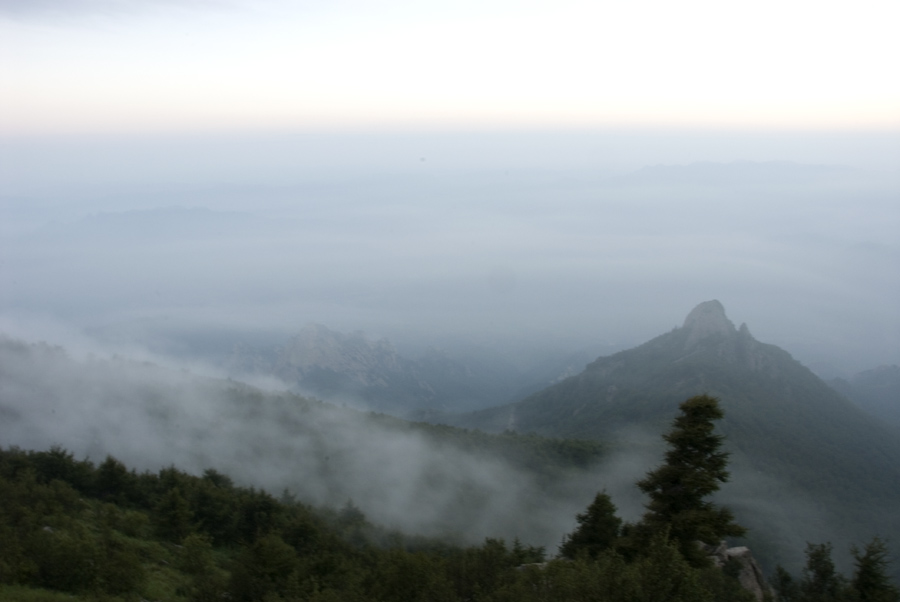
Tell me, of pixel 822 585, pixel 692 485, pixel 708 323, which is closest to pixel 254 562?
pixel 692 485

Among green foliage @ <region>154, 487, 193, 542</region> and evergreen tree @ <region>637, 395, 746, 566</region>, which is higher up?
evergreen tree @ <region>637, 395, 746, 566</region>

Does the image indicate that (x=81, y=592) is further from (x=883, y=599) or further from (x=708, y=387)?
(x=708, y=387)

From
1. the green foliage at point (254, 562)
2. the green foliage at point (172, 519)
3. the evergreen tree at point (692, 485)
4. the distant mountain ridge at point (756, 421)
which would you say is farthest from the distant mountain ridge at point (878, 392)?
the green foliage at point (172, 519)

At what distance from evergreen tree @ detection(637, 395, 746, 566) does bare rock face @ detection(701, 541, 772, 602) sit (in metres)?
3.98

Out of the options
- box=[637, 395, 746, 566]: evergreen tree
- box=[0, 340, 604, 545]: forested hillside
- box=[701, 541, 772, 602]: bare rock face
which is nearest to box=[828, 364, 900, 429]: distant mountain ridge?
box=[0, 340, 604, 545]: forested hillside

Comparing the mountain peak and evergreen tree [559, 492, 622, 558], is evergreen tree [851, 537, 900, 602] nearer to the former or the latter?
evergreen tree [559, 492, 622, 558]

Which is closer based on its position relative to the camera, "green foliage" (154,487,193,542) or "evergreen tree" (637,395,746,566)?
"evergreen tree" (637,395,746,566)

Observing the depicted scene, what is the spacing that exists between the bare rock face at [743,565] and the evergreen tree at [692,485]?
13.1 feet

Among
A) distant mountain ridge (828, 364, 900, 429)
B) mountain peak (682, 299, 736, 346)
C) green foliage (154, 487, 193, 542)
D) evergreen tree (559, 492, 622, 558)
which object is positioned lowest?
green foliage (154, 487, 193, 542)

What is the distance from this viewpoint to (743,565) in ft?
85.8

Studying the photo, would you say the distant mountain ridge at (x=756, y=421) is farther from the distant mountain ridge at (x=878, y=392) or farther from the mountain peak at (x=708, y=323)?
the distant mountain ridge at (x=878, y=392)

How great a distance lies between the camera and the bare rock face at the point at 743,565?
25.3 meters

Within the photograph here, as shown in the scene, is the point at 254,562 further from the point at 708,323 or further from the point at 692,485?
the point at 708,323

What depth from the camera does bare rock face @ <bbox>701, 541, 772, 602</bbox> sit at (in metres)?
25.3
